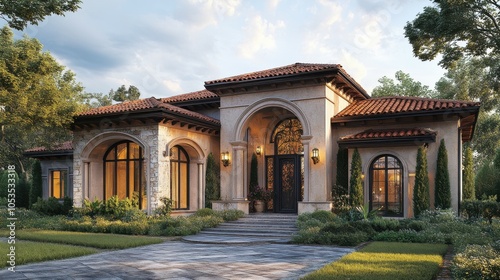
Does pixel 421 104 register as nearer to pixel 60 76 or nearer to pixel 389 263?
pixel 389 263

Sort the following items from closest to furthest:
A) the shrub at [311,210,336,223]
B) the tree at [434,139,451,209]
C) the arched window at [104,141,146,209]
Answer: the shrub at [311,210,336,223] → the tree at [434,139,451,209] → the arched window at [104,141,146,209]

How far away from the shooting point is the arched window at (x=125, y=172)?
17000 millimetres

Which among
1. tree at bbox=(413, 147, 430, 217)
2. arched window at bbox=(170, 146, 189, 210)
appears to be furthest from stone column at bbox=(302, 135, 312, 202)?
arched window at bbox=(170, 146, 189, 210)

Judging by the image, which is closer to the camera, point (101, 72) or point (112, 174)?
point (101, 72)

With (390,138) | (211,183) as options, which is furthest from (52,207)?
(390,138)

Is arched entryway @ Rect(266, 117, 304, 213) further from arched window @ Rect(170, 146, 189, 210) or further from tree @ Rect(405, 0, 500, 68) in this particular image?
tree @ Rect(405, 0, 500, 68)

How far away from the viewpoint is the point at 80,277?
737 centimetres

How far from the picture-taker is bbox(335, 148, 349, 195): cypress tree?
16.0m

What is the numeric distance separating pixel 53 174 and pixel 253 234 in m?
14.1

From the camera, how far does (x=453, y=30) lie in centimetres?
1142

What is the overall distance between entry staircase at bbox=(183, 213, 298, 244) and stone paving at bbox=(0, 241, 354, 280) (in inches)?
37.9

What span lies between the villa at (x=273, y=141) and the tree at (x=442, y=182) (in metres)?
0.39

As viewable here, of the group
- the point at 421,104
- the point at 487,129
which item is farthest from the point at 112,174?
the point at 487,129

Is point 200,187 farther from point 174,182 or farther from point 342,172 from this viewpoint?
point 342,172
